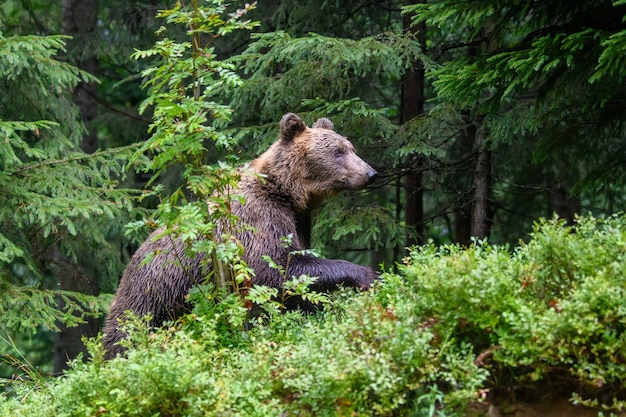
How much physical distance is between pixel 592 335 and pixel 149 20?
450 inches

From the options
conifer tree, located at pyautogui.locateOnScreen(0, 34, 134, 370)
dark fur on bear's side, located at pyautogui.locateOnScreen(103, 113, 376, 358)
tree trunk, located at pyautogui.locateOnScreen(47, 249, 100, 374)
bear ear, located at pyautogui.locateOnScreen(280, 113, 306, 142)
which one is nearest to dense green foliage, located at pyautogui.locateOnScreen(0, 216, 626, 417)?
dark fur on bear's side, located at pyautogui.locateOnScreen(103, 113, 376, 358)

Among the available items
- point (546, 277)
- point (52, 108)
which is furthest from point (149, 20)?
point (546, 277)

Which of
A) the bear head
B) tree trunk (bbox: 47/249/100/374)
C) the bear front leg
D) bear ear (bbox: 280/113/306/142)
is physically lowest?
tree trunk (bbox: 47/249/100/374)

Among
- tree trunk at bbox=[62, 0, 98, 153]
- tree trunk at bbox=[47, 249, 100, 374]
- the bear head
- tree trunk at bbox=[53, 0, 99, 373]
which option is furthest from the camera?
tree trunk at bbox=[62, 0, 98, 153]

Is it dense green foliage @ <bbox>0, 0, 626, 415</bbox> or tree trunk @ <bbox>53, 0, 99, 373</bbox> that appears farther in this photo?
tree trunk @ <bbox>53, 0, 99, 373</bbox>

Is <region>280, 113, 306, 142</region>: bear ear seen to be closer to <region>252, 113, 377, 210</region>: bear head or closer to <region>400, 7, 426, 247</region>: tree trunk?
<region>252, 113, 377, 210</region>: bear head

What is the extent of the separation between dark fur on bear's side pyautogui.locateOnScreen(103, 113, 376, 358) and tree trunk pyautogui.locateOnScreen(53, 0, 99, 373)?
5.33 meters

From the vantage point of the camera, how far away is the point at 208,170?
5.50 metres

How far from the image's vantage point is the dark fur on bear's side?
6.60 meters

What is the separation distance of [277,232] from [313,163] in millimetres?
899

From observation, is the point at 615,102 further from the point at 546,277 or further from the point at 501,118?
the point at 546,277

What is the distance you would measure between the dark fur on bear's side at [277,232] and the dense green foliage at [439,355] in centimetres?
177

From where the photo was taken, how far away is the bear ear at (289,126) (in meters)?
7.45

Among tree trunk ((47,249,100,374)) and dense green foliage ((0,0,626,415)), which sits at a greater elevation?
dense green foliage ((0,0,626,415))
